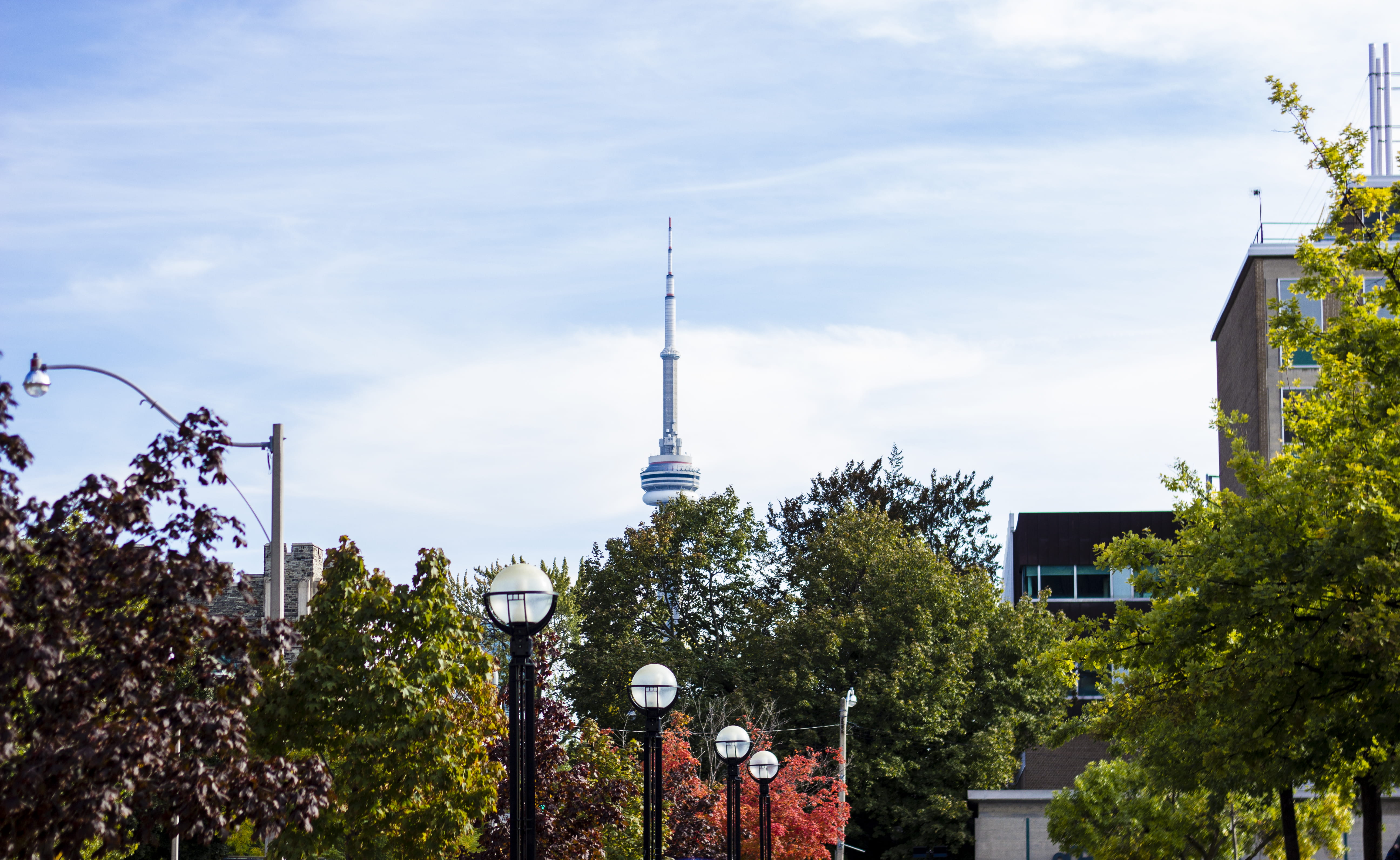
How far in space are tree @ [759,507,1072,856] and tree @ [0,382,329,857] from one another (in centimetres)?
4160

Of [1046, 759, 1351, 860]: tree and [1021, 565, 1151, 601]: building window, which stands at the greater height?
[1021, 565, 1151, 601]: building window

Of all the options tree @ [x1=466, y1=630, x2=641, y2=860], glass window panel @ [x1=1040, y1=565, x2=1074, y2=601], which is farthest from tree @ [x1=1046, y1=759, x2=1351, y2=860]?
glass window panel @ [x1=1040, y1=565, x2=1074, y2=601]

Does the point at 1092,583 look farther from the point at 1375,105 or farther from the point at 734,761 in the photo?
the point at 734,761

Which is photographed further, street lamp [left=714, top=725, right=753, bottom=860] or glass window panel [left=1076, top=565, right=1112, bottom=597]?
glass window panel [left=1076, top=565, right=1112, bottom=597]

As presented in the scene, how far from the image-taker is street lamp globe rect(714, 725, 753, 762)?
78.7ft

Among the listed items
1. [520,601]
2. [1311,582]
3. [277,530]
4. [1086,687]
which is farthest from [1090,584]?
[520,601]

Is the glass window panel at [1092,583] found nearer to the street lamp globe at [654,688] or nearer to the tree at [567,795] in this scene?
the tree at [567,795]

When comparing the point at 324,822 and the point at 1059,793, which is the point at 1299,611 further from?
the point at 1059,793

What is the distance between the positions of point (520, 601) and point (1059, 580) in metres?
56.9

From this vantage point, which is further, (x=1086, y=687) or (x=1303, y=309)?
(x=1086, y=687)

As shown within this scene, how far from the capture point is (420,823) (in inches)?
739

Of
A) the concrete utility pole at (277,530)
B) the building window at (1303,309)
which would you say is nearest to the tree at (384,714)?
the concrete utility pole at (277,530)

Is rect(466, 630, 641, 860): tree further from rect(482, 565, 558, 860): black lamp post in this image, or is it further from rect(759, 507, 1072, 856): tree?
rect(759, 507, 1072, 856): tree

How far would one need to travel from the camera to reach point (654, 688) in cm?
1739
